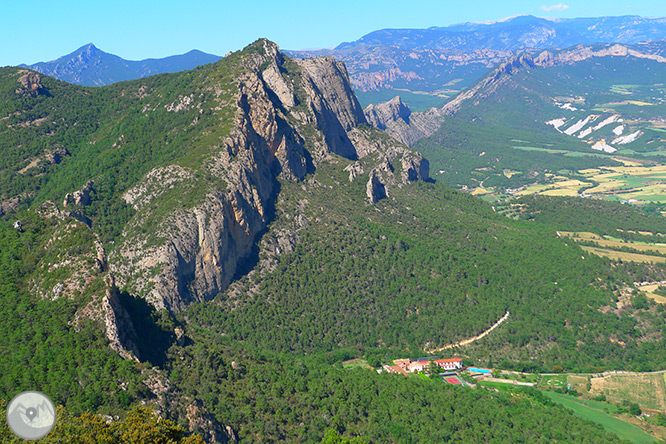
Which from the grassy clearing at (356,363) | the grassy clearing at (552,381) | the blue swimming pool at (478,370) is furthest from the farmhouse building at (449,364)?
the grassy clearing at (552,381)

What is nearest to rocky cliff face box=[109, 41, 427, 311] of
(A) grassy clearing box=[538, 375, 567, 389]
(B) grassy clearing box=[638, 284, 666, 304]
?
(A) grassy clearing box=[538, 375, 567, 389]

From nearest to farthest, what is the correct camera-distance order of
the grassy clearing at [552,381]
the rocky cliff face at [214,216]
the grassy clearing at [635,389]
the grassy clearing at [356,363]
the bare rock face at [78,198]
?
the grassy clearing at [635,389], the rocky cliff face at [214,216], the grassy clearing at [356,363], the grassy clearing at [552,381], the bare rock face at [78,198]

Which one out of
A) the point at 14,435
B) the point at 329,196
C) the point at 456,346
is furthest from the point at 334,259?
the point at 14,435

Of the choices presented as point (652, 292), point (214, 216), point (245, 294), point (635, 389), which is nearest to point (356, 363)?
point (245, 294)

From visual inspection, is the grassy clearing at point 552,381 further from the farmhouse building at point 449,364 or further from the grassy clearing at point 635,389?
the farmhouse building at point 449,364

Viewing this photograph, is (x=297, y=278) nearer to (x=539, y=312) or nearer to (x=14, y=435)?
(x=539, y=312)

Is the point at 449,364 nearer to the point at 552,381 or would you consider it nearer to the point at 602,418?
the point at 552,381
